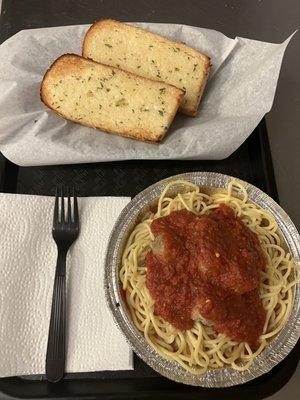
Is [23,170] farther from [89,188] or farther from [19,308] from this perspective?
[19,308]

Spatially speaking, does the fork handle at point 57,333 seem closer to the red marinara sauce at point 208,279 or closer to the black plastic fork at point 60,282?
the black plastic fork at point 60,282

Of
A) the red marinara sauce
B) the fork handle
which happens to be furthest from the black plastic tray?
the red marinara sauce

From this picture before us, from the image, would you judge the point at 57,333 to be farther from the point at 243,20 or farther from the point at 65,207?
the point at 243,20

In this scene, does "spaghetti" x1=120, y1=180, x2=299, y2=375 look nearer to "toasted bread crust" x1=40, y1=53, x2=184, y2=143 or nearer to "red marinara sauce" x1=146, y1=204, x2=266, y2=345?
"red marinara sauce" x1=146, y1=204, x2=266, y2=345

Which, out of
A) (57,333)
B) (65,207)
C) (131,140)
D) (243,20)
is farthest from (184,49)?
(57,333)

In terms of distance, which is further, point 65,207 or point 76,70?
point 76,70
